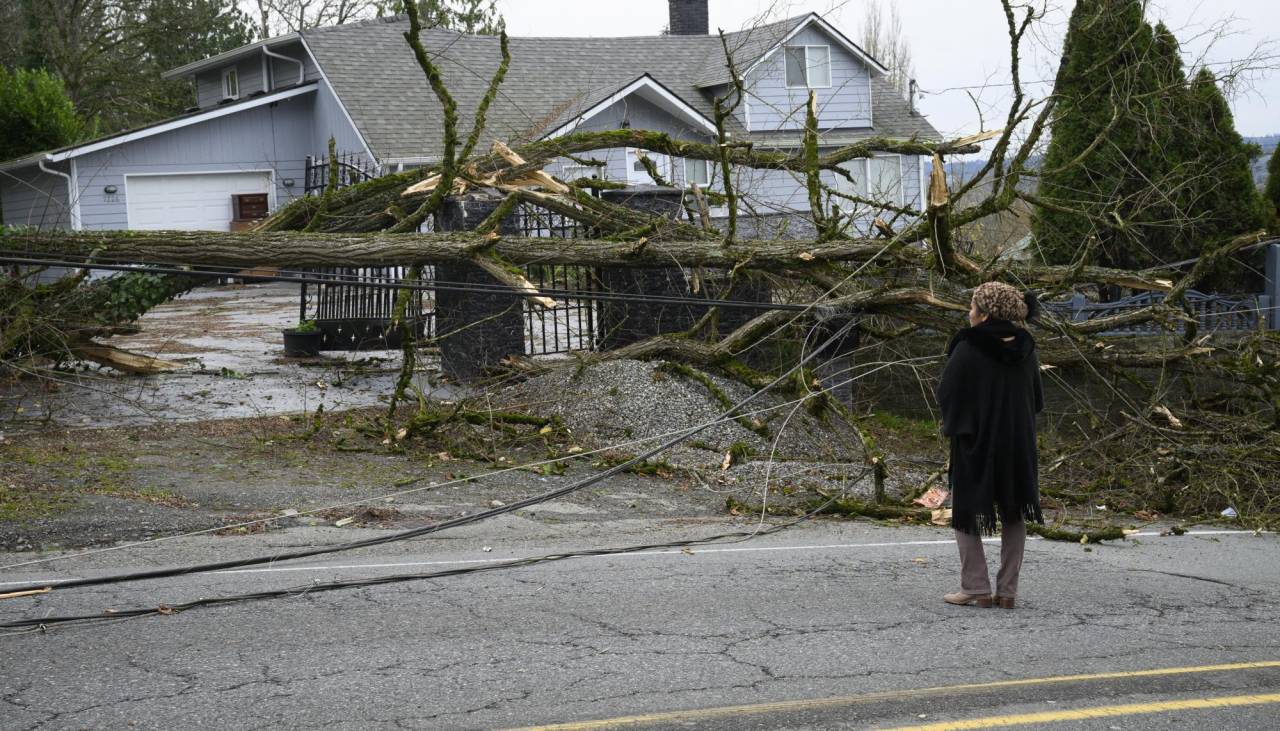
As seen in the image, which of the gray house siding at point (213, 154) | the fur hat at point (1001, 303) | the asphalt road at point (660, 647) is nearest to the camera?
the asphalt road at point (660, 647)

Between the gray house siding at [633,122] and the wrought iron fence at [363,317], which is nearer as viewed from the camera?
the wrought iron fence at [363,317]

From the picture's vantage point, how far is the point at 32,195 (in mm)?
28344

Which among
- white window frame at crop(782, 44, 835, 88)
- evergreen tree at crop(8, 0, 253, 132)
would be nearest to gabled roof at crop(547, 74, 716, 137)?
white window frame at crop(782, 44, 835, 88)

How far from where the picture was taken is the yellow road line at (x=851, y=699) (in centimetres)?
452

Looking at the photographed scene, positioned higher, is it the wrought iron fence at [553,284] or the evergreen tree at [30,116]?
the evergreen tree at [30,116]

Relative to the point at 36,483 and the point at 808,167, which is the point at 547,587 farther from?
the point at 808,167

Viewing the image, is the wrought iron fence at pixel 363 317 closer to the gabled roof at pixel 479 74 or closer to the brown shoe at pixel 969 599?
the gabled roof at pixel 479 74

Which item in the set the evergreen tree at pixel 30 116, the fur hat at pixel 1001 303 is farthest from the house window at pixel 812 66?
the fur hat at pixel 1001 303

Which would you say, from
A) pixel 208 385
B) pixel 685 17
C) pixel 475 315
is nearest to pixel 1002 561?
pixel 475 315

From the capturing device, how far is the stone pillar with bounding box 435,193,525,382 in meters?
14.0

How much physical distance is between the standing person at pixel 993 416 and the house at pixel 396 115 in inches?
754

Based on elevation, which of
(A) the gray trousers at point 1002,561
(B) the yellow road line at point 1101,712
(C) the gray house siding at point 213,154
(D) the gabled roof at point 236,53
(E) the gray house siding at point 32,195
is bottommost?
(B) the yellow road line at point 1101,712

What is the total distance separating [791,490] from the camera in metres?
10.1

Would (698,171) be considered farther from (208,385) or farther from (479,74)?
(208,385)
